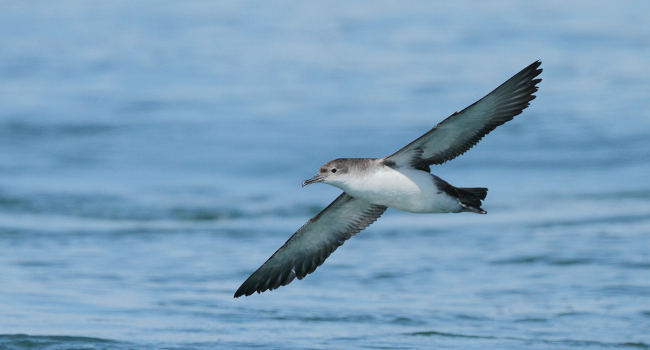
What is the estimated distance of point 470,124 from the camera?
7820mm

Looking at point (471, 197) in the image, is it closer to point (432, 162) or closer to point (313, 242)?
point (432, 162)

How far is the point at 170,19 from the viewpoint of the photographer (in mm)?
27719

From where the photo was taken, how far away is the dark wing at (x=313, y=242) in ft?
28.8

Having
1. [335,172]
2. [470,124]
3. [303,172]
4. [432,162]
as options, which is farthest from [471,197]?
[303,172]

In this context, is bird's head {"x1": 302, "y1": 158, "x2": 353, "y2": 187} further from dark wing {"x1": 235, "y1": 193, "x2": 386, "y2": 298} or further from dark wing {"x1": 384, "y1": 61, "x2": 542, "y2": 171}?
dark wing {"x1": 235, "y1": 193, "x2": 386, "y2": 298}

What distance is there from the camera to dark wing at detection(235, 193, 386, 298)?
28.8ft

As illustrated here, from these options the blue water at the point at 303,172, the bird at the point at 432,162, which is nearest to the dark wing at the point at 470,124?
the bird at the point at 432,162

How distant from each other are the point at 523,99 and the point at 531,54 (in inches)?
685

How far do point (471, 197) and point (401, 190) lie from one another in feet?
1.54

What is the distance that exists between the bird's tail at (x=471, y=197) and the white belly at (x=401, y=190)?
5 centimetres

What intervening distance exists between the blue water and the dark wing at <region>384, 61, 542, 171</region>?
9.71 ft

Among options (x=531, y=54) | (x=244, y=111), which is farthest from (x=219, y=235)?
(x=531, y=54)

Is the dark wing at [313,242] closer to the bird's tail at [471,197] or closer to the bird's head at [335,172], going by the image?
the bird's head at [335,172]

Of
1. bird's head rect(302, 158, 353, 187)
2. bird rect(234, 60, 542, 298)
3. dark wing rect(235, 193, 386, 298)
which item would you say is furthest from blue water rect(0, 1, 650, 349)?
bird's head rect(302, 158, 353, 187)
